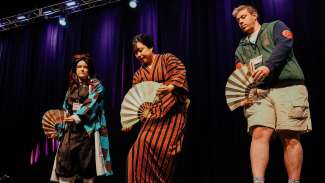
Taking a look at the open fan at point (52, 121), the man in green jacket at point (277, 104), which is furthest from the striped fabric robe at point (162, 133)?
the open fan at point (52, 121)

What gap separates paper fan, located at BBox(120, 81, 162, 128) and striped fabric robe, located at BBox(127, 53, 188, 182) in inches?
2.6

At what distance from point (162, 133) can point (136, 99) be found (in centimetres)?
32

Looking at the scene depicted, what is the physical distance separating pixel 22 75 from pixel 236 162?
3.84m

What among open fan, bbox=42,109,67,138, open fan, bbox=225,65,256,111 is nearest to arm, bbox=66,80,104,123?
open fan, bbox=42,109,67,138

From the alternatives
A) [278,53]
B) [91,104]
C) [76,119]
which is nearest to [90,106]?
[91,104]

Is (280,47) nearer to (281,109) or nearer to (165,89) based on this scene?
(281,109)

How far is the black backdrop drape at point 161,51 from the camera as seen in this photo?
3.67m

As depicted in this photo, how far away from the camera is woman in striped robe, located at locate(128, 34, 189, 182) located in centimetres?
257

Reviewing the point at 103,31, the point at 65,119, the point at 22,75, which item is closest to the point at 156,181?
the point at 65,119

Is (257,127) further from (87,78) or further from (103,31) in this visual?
(103,31)

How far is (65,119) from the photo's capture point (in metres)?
3.19

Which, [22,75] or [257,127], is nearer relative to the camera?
[257,127]

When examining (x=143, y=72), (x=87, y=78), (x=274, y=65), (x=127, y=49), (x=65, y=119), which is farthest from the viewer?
(x=127, y=49)

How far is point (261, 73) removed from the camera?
229 centimetres
